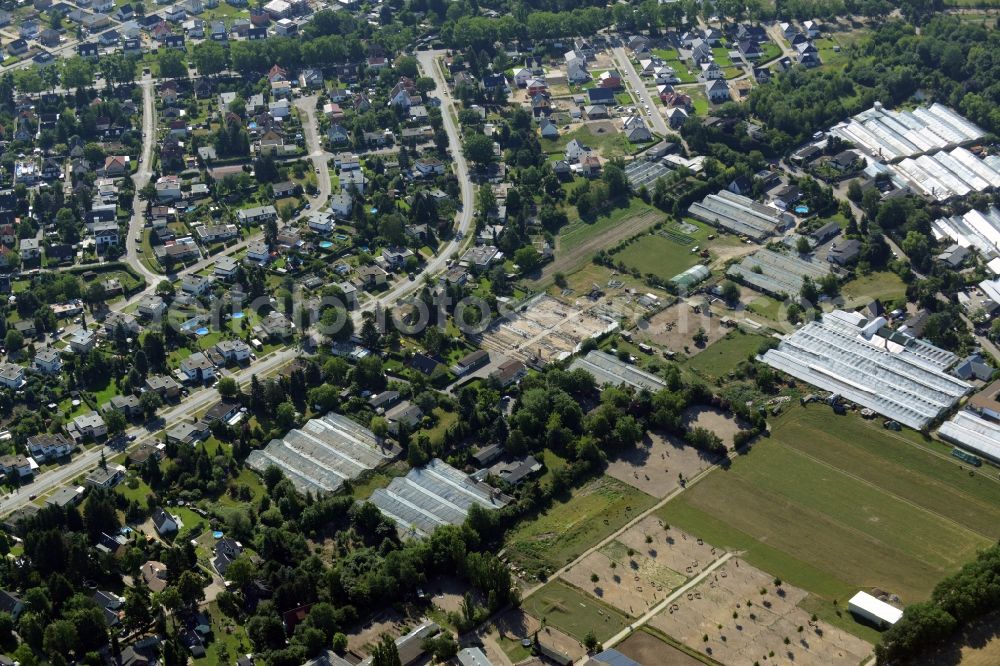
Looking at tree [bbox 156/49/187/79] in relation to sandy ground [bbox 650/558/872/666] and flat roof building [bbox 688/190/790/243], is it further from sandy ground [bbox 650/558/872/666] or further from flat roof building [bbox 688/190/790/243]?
sandy ground [bbox 650/558/872/666]

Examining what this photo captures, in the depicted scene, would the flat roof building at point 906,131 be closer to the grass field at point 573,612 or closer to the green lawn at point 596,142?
the green lawn at point 596,142

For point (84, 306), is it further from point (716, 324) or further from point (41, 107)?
point (716, 324)

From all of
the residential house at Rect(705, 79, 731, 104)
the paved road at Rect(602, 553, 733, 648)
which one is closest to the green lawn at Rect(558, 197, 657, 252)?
the residential house at Rect(705, 79, 731, 104)

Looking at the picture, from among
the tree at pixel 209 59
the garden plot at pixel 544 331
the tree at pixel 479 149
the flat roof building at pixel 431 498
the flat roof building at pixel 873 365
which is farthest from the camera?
the tree at pixel 209 59

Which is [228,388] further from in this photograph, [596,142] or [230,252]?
[596,142]

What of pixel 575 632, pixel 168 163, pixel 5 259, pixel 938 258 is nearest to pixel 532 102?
pixel 168 163

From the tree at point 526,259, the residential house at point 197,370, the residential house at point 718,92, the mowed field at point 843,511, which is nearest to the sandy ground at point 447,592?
the mowed field at point 843,511
